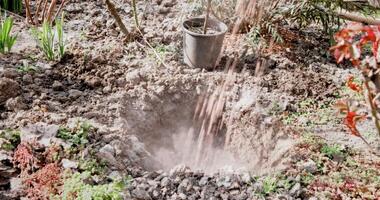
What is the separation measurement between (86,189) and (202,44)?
1797mm

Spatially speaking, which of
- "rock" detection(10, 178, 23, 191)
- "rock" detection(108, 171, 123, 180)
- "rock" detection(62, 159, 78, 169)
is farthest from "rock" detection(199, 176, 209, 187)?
"rock" detection(10, 178, 23, 191)

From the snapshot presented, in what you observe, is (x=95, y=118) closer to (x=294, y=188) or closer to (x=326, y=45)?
(x=294, y=188)

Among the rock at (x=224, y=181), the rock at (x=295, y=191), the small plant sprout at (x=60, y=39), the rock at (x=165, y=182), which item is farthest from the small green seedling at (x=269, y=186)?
the small plant sprout at (x=60, y=39)

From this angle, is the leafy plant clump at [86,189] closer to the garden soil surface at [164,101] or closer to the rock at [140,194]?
the rock at [140,194]

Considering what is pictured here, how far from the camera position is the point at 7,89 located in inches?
133

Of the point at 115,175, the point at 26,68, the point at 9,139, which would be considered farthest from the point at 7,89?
the point at 115,175

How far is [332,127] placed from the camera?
3502 mm

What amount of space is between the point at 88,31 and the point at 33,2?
985mm

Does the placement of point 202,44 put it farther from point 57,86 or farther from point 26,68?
point 26,68

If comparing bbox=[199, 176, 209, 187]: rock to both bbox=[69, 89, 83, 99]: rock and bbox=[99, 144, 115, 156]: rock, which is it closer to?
bbox=[99, 144, 115, 156]: rock

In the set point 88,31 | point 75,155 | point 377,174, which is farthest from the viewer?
point 88,31

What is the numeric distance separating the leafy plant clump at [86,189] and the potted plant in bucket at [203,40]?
5.27 ft

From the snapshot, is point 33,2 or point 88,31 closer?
point 88,31

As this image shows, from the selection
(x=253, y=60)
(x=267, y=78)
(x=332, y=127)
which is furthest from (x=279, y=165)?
(x=253, y=60)
